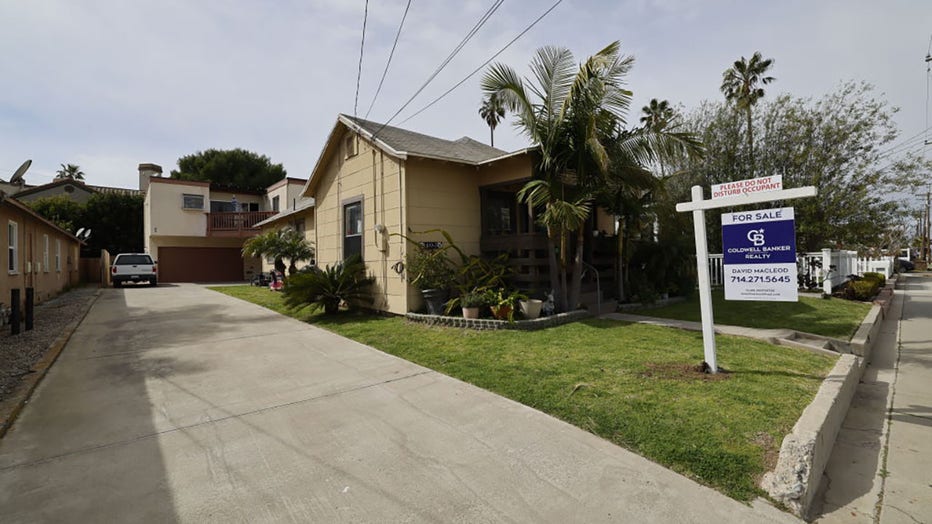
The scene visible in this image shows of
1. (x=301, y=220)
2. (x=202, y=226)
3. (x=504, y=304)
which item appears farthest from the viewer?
(x=202, y=226)

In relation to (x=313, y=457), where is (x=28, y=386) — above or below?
above

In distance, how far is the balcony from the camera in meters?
22.9

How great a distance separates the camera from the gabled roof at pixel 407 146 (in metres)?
8.66

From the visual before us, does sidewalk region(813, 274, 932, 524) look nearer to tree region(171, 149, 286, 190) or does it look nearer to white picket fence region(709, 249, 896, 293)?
white picket fence region(709, 249, 896, 293)

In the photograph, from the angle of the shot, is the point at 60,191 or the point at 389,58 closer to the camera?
the point at 389,58

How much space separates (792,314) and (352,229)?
10.2 metres

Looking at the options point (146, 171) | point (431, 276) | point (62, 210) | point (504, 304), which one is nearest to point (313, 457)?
point (504, 304)

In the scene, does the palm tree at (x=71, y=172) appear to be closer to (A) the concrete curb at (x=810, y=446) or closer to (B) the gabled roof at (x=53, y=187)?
(B) the gabled roof at (x=53, y=187)

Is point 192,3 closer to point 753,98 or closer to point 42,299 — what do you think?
point 42,299

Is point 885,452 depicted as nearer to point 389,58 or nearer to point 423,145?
point 423,145

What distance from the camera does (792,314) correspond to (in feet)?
27.8

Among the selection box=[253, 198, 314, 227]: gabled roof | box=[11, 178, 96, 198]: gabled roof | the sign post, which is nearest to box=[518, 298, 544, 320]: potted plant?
the sign post

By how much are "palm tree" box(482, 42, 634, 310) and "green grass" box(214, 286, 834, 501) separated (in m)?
2.20

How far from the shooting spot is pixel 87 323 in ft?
28.2
